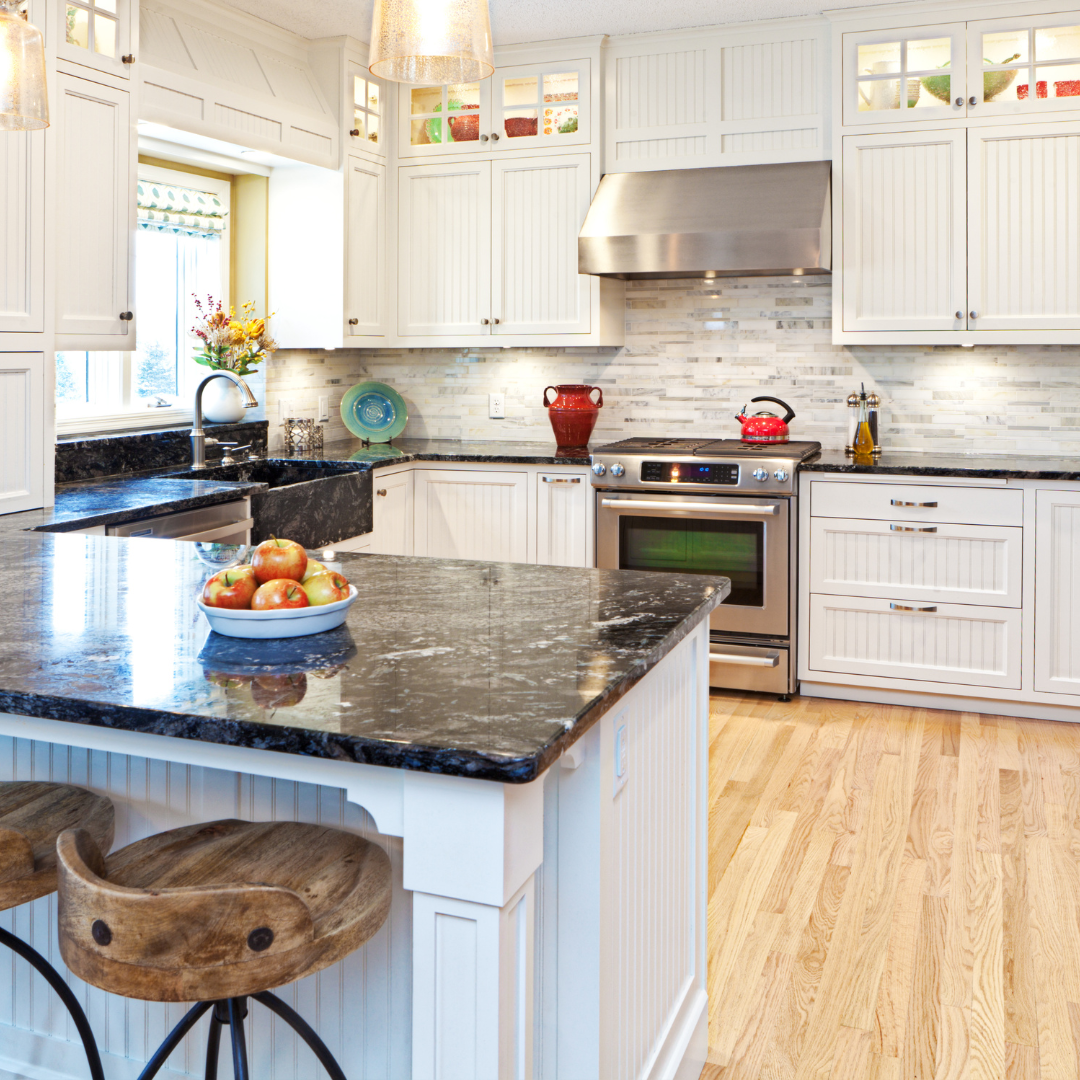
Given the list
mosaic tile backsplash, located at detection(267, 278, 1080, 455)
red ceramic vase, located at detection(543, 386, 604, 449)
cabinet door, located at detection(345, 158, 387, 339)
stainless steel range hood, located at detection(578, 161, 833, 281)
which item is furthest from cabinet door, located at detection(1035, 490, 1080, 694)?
cabinet door, located at detection(345, 158, 387, 339)

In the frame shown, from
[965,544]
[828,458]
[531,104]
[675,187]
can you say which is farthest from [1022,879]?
[531,104]

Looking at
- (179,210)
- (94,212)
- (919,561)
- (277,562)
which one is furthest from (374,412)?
(277,562)

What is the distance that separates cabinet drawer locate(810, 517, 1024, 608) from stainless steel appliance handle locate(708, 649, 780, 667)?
312 mm

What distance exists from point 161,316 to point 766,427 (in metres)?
2.64

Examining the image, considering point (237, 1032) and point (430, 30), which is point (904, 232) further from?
point (237, 1032)

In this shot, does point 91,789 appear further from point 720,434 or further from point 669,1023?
point 720,434

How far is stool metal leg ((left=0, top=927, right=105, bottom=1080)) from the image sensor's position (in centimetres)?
175

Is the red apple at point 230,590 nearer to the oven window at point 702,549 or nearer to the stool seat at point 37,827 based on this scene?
the stool seat at point 37,827

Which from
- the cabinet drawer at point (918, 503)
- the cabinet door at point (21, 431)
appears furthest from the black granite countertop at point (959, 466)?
the cabinet door at point (21, 431)

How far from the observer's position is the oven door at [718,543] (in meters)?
4.38

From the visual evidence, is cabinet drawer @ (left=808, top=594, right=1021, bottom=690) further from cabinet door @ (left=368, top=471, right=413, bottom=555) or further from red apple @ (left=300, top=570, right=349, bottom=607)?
red apple @ (left=300, top=570, right=349, bottom=607)

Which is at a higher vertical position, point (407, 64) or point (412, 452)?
point (407, 64)

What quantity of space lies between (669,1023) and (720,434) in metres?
3.46

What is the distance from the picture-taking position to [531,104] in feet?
16.4
